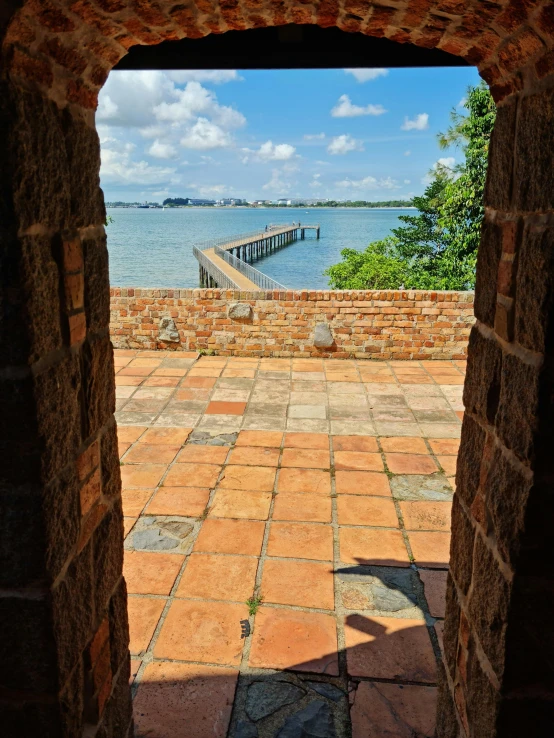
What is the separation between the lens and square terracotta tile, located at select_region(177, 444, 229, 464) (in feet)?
14.6

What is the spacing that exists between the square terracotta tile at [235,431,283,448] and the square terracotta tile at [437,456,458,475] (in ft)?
4.40

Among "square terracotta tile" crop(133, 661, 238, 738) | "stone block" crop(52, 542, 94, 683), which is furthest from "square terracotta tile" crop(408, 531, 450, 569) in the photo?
"stone block" crop(52, 542, 94, 683)

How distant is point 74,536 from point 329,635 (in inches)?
65.0

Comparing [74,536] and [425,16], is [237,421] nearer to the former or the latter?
[74,536]

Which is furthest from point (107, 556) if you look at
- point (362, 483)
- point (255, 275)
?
point (255, 275)

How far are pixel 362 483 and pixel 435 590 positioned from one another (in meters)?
1.19

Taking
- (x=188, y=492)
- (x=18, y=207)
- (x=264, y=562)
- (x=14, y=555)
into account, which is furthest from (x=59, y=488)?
(x=188, y=492)

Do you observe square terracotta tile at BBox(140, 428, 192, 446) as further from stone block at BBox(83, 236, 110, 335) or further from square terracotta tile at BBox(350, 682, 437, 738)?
stone block at BBox(83, 236, 110, 335)

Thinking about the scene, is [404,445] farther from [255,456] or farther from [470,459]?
[470,459]

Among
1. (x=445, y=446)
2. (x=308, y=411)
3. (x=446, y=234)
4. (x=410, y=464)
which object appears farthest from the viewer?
(x=446, y=234)

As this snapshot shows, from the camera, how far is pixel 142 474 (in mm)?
4211

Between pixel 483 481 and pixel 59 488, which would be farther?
pixel 483 481

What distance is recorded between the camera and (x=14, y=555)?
1284 mm

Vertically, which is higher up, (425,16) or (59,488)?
(425,16)
